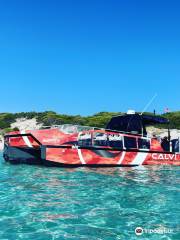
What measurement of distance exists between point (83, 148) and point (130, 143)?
3655 mm

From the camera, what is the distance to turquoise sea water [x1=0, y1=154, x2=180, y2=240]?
936cm

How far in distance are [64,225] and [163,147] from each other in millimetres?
19986

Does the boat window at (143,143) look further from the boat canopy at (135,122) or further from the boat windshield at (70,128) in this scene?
the boat windshield at (70,128)

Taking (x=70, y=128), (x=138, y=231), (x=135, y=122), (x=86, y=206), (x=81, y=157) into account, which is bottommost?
(x=138, y=231)

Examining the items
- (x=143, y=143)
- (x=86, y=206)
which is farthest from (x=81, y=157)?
(x=86, y=206)

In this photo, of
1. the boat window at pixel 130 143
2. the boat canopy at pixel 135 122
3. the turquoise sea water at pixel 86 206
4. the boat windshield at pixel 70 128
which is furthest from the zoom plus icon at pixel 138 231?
the boat canopy at pixel 135 122

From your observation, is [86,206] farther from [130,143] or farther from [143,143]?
[143,143]

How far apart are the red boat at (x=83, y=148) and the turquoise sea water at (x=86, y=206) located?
4.22 metres

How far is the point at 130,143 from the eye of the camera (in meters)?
26.0

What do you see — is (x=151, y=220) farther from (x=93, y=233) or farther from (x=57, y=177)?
(x=57, y=177)

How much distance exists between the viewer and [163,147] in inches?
1136

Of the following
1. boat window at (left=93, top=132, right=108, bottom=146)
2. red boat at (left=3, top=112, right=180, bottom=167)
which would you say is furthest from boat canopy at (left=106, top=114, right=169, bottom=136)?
boat window at (left=93, top=132, right=108, bottom=146)

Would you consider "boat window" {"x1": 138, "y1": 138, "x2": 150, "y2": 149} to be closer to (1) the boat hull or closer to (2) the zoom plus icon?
(1) the boat hull

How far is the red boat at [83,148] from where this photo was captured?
23828 mm
